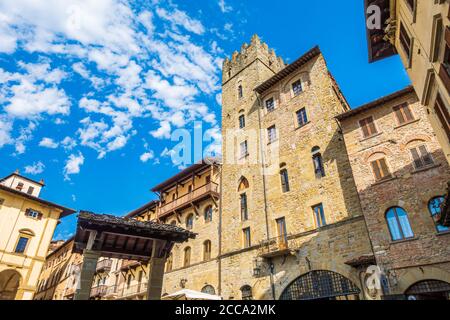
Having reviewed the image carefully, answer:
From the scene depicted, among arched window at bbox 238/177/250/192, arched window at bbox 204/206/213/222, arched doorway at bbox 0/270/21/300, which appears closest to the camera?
arched window at bbox 238/177/250/192

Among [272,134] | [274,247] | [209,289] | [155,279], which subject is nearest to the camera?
[155,279]

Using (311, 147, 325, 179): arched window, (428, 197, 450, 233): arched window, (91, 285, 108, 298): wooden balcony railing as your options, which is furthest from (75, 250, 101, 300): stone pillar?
(91, 285, 108, 298): wooden balcony railing

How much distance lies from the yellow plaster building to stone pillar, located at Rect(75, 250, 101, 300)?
19.3m

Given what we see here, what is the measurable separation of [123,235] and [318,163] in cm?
1344

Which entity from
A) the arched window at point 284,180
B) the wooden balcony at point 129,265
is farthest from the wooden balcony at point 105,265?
the arched window at point 284,180

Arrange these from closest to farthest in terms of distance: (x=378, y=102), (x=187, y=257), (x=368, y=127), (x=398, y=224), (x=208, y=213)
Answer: (x=398, y=224)
(x=378, y=102)
(x=368, y=127)
(x=187, y=257)
(x=208, y=213)

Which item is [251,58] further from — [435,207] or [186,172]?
[435,207]

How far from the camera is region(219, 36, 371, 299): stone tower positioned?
16641 mm

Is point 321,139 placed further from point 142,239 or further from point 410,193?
point 142,239

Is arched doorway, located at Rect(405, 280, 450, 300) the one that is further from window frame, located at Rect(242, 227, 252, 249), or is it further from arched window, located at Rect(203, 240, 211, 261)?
arched window, located at Rect(203, 240, 211, 261)

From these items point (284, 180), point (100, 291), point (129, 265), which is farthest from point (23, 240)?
point (284, 180)

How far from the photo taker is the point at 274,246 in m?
18.6

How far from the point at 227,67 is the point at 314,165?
18127 millimetres

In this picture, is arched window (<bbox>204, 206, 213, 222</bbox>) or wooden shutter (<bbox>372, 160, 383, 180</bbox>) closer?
wooden shutter (<bbox>372, 160, 383, 180</bbox>)
